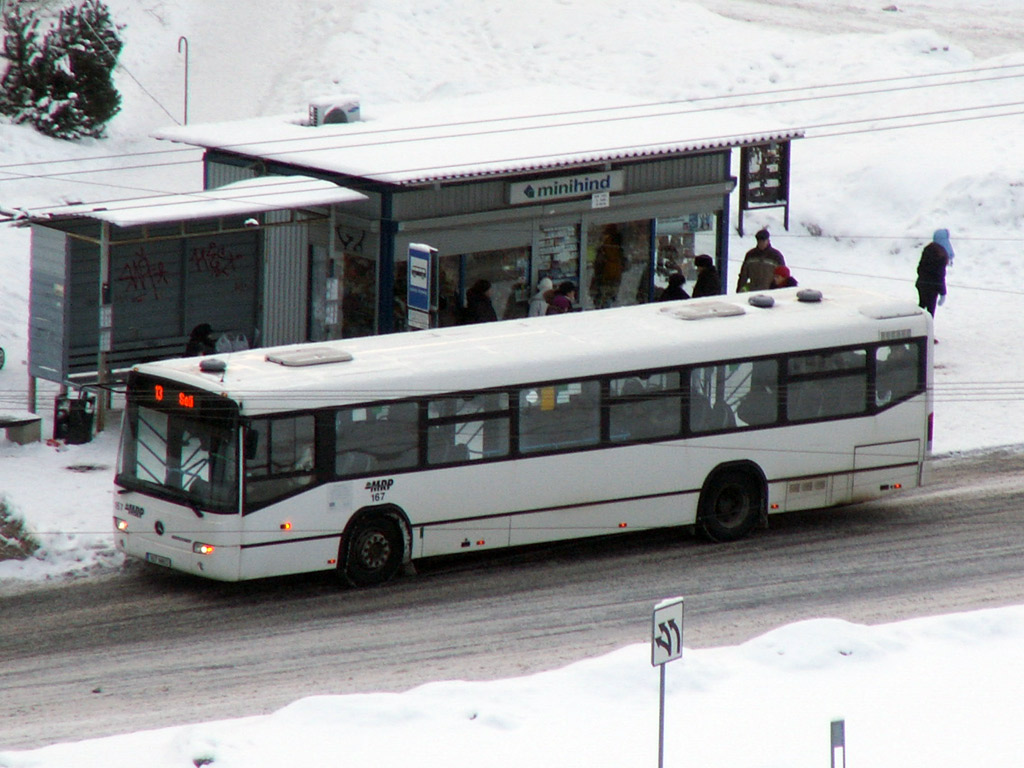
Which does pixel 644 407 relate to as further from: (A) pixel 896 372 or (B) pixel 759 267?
(B) pixel 759 267

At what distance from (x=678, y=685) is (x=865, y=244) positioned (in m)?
19.0

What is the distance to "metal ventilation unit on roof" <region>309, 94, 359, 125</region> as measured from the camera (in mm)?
24953

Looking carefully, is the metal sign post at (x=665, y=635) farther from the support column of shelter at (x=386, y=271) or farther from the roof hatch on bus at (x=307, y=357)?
the support column of shelter at (x=386, y=271)

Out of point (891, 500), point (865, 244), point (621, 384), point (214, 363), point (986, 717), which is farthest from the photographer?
point (865, 244)

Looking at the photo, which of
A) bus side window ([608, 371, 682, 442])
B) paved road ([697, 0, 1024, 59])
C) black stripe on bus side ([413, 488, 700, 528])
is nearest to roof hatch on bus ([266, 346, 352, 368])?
black stripe on bus side ([413, 488, 700, 528])

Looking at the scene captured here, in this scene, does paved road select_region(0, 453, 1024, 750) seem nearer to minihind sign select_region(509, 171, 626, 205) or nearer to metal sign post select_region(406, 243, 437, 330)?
metal sign post select_region(406, 243, 437, 330)

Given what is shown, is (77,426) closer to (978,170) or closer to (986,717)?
(986,717)

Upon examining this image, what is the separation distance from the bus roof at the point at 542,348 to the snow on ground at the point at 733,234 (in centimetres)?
279

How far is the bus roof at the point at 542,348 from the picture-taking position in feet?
56.7

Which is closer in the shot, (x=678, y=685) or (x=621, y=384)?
(x=678, y=685)

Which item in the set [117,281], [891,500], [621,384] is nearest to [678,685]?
[621,384]

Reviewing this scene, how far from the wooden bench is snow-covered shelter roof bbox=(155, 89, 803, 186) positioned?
14.9ft

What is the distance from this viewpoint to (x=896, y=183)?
33.8m

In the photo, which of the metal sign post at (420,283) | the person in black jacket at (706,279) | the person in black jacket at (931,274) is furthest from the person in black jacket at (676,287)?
the person in black jacket at (931,274)
